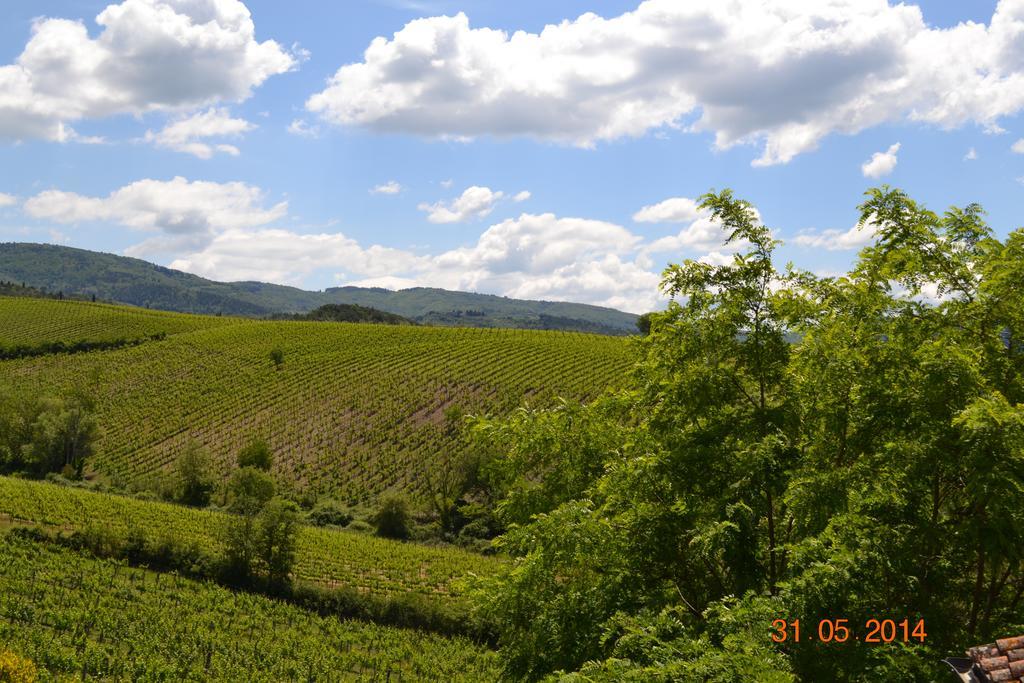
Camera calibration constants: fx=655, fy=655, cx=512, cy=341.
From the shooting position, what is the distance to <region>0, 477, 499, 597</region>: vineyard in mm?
47281

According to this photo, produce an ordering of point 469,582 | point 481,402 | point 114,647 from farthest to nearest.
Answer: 1. point 481,402
2. point 114,647
3. point 469,582

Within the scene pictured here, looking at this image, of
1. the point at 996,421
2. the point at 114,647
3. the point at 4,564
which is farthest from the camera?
the point at 4,564

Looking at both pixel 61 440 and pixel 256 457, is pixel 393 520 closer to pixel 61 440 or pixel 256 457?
pixel 256 457

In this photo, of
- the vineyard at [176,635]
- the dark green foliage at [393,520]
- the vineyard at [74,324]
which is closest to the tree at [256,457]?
the dark green foliage at [393,520]

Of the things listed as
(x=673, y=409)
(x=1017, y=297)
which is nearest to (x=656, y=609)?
(x=673, y=409)

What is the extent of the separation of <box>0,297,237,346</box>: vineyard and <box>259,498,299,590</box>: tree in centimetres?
10454

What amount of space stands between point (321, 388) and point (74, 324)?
75332mm

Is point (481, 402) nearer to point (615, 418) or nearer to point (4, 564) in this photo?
point (4, 564)

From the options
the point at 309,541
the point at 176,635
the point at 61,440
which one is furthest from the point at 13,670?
the point at 61,440

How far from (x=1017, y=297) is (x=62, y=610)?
4139cm

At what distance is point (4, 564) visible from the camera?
1512 inches

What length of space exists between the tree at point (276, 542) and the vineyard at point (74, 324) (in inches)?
4116

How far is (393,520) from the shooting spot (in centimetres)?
6047

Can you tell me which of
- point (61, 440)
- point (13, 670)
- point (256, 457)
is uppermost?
point (13, 670)
